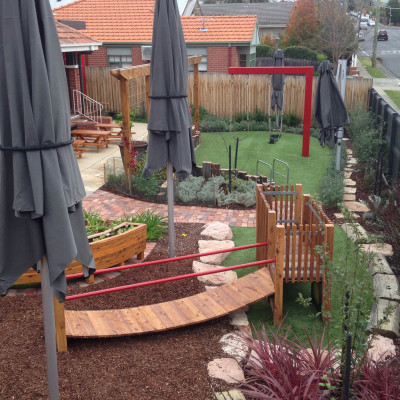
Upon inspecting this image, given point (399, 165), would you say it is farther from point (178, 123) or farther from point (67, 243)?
point (67, 243)

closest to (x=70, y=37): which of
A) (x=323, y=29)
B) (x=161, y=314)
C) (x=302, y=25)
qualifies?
(x=161, y=314)

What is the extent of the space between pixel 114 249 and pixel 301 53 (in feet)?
96.6

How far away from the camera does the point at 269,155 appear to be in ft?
46.3

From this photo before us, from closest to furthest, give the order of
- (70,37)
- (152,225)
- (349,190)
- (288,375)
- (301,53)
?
(288,375) < (152,225) < (349,190) < (70,37) < (301,53)

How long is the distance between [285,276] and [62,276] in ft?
9.84

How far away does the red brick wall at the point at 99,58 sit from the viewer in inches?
898

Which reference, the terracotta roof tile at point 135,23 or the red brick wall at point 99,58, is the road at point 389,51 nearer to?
the terracotta roof tile at point 135,23

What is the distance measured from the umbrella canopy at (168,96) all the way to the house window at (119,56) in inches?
667

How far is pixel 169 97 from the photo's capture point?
645cm

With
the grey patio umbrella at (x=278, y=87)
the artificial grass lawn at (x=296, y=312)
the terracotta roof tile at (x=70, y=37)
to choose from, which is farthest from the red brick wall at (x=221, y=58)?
the artificial grass lawn at (x=296, y=312)

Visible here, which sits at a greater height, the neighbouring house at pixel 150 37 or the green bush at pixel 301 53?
the neighbouring house at pixel 150 37

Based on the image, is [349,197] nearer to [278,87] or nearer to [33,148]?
[278,87]

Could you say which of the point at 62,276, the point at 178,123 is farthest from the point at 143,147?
the point at 62,276

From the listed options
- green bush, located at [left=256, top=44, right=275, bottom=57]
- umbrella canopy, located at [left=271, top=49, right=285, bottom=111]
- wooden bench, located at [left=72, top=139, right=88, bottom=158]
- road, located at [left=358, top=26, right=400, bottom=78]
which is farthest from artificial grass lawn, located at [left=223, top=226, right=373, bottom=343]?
road, located at [left=358, top=26, right=400, bottom=78]
